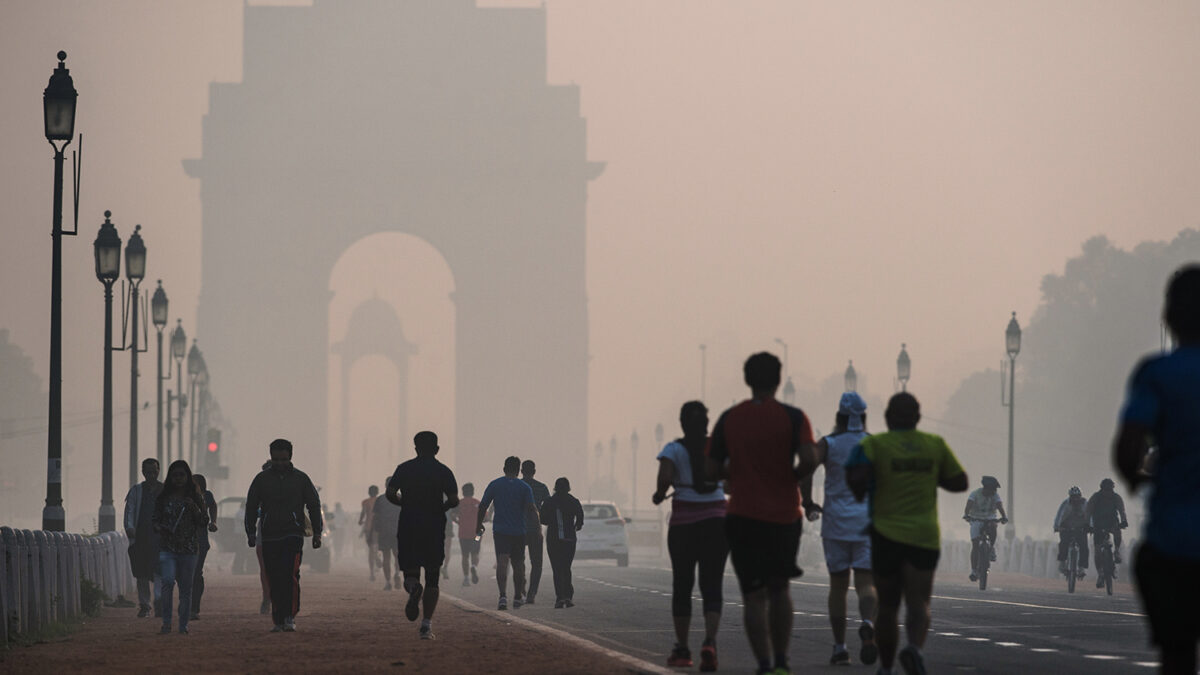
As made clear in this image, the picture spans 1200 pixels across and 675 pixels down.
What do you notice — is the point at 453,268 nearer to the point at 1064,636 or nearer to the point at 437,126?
the point at 437,126

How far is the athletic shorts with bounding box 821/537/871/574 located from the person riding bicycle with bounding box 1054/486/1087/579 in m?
18.1

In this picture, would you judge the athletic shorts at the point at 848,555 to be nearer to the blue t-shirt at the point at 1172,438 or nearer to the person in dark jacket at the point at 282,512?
the person in dark jacket at the point at 282,512

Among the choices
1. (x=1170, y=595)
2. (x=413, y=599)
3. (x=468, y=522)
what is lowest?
(x=468, y=522)

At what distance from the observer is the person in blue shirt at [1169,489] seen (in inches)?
272

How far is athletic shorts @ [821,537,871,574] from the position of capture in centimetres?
1397

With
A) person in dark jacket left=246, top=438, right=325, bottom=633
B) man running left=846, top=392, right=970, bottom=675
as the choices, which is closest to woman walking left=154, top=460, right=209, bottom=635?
person in dark jacket left=246, top=438, right=325, bottom=633

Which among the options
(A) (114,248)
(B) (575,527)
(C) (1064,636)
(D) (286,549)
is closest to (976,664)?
(C) (1064,636)

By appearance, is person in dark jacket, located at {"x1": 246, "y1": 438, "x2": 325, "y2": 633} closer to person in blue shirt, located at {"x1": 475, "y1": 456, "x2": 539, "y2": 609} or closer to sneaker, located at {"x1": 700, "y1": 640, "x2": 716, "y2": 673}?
person in blue shirt, located at {"x1": 475, "y1": 456, "x2": 539, "y2": 609}

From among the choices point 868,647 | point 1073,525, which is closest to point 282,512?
point 868,647

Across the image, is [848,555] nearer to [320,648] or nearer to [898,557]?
[898,557]

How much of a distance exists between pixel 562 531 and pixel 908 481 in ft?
47.9

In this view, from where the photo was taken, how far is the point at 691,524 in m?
13.6

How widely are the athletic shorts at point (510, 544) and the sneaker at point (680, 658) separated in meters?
10.9

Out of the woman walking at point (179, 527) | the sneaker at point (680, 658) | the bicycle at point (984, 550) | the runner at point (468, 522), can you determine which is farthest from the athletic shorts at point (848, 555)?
the bicycle at point (984, 550)
